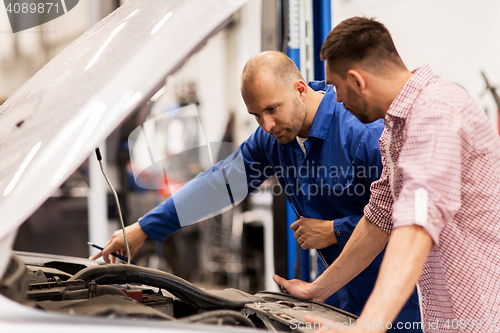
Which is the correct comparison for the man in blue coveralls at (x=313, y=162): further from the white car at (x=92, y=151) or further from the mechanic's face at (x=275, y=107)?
the white car at (x=92, y=151)

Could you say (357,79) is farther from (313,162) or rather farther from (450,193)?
(313,162)

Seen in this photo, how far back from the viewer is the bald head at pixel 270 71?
60.9 inches

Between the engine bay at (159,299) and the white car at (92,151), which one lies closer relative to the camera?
the white car at (92,151)

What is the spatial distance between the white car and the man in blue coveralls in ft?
1.22

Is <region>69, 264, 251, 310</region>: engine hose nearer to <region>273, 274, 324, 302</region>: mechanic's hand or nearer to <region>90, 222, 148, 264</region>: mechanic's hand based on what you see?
<region>273, 274, 324, 302</region>: mechanic's hand

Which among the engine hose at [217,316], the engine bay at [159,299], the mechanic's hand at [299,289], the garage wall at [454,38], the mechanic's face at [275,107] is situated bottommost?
the mechanic's hand at [299,289]

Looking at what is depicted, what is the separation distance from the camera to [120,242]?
1.76 m

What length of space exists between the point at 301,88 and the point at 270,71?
0.16 meters

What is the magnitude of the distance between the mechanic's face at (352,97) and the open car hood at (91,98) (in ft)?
0.99

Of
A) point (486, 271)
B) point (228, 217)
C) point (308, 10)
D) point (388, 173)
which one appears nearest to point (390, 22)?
point (308, 10)

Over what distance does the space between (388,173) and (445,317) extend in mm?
409

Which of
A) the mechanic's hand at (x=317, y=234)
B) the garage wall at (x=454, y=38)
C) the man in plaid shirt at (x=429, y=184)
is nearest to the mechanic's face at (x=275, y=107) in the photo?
the mechanic's hand at (x=317, y=234)

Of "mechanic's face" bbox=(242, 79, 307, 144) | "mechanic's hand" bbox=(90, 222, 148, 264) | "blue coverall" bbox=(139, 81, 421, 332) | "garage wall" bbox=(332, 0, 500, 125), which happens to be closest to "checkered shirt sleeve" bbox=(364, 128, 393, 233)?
"blue coverall" bbox=(139, 81, 421, 332)

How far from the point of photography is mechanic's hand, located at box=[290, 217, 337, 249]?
1.53m
